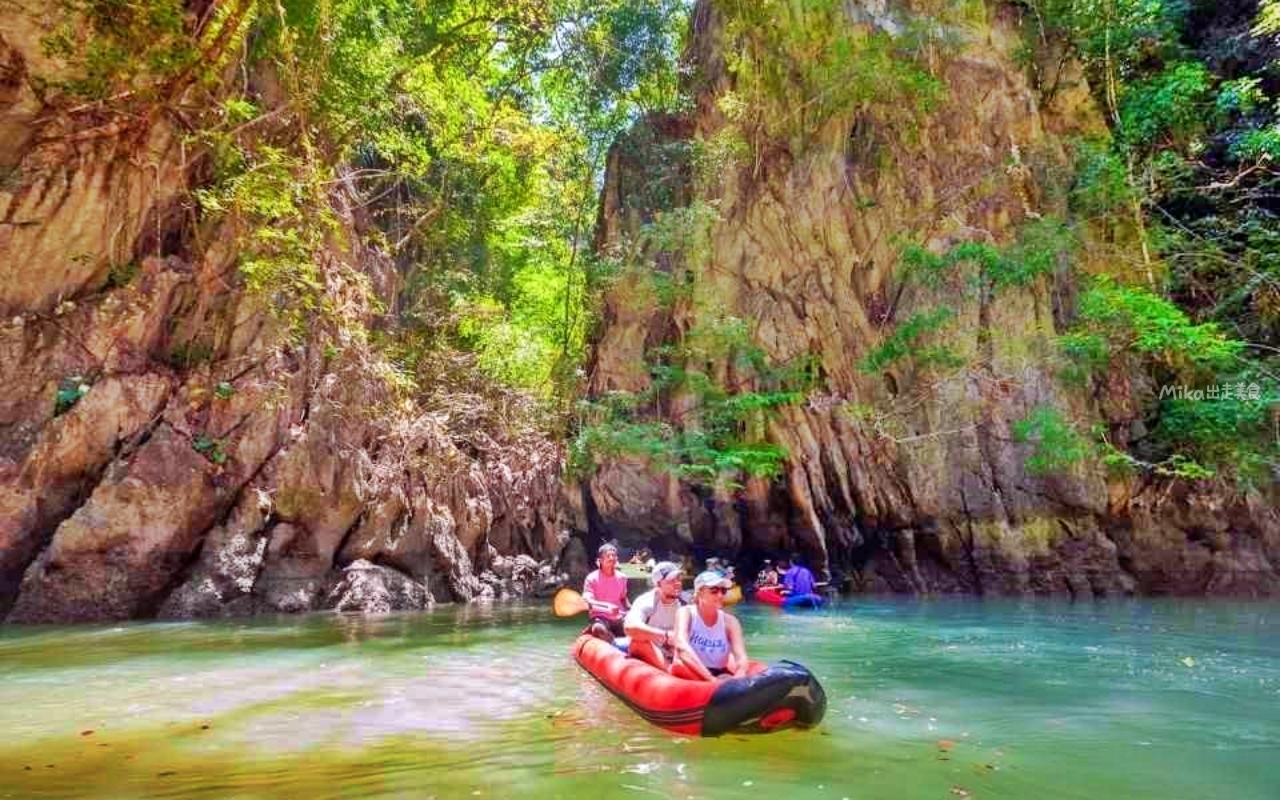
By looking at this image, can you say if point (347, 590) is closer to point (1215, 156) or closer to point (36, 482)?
point (36, 482)

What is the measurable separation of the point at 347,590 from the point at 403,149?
7.22 metres

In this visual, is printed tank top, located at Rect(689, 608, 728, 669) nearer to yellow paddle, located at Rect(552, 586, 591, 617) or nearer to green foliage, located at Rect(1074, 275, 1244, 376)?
yellow paddle, located at Rect(552, 586, 591, 617)

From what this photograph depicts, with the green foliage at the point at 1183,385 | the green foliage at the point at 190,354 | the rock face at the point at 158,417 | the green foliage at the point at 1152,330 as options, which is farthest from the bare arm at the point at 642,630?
the green foliage at the point at 1152,330

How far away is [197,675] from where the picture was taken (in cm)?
702

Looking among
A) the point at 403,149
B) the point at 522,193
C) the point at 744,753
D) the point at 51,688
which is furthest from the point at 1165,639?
the point at 522,193

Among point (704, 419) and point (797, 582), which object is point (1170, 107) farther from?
point (797, 582)

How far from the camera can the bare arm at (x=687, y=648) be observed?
5.24 m

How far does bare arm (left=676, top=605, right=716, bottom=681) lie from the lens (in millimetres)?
5242

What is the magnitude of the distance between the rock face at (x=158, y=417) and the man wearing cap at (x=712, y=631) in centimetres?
835

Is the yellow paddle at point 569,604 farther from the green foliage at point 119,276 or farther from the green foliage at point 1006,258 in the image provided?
the green foliage at point 1006,258

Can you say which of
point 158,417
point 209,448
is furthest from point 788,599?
point 158,417

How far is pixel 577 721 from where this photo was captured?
5523mm

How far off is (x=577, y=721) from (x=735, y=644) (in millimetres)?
1222

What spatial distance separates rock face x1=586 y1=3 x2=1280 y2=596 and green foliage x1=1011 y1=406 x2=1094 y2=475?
29 cm
